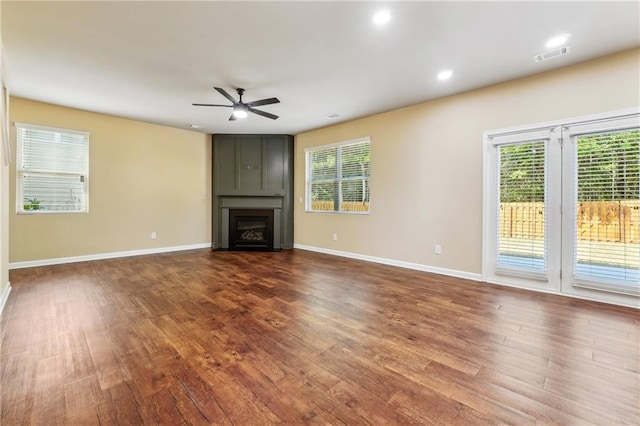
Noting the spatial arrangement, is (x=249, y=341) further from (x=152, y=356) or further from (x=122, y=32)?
(x=122, y=32)

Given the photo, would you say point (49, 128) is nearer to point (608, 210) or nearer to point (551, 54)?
point (551, 54)

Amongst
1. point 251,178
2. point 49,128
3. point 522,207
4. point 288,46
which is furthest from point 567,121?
point 49,128

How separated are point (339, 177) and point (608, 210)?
391 cm

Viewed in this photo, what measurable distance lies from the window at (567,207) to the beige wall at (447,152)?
0.17 m

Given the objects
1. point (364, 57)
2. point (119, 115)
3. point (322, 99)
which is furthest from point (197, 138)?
point (364, 57)

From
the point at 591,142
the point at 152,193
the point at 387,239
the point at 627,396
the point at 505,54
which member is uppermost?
the point at 505,54

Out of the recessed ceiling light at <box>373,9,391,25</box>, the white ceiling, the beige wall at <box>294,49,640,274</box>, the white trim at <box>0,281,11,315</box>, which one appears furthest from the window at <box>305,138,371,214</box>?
the white trim at <box>0,281,11,315</box>

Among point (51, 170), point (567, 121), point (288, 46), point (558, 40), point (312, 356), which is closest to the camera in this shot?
point (312, 356)

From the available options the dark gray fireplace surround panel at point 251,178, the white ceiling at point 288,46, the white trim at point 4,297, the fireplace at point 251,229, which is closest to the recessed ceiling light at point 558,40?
the white ceiling at point 288,46

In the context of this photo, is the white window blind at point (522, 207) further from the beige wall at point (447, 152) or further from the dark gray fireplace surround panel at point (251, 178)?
the dark gray fireplace surround panel at point (251, 178)

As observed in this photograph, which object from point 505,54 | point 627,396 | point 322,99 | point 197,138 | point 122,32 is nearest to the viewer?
point 627,396

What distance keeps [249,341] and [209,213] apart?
5.00 m

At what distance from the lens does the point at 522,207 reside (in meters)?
3.55

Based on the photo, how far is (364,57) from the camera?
9.91 feet
